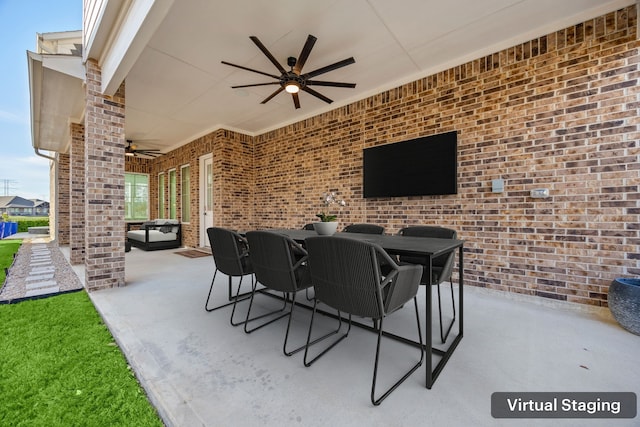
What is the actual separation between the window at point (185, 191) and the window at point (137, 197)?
271cm

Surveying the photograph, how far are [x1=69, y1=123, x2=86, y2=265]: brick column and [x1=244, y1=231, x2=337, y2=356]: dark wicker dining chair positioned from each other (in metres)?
4.87

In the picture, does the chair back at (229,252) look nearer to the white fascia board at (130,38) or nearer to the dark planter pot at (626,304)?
the white fascia board at (130,38)

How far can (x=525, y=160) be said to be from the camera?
3145 millimetres

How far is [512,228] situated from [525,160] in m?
0.82

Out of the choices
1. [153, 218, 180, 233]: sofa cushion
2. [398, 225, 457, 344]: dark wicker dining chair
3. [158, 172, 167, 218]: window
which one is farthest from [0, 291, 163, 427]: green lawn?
[158, 172, 167, 218]: window

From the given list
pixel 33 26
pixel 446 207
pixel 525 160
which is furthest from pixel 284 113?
pixel 33 26

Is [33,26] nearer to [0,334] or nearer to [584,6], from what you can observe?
[0,334]

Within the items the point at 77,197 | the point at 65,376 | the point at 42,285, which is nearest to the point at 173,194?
the point at 77,197

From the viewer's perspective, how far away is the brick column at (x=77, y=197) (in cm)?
507

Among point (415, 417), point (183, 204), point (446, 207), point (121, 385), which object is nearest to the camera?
point (415, 417)

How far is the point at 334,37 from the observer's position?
10.5 ft

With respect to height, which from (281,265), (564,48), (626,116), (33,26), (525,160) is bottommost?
(281,265)

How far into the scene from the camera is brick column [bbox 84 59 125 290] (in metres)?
3.37

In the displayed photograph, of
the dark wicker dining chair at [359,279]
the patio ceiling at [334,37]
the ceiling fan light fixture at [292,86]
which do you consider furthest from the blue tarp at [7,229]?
the dark wicker dining chair at [359,279]
